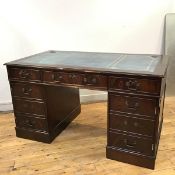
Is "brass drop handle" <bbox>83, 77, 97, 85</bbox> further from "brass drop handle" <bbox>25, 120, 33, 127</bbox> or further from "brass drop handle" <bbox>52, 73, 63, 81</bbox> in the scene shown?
"brass drop handle" <bbox>25, 120, 33, 127</bbox>

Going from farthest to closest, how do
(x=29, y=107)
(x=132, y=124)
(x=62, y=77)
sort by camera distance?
(x=29, y=107) → (x=62, y=77) → (x=132, y=124)

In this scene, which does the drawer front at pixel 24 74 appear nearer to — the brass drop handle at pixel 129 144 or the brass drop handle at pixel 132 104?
the brass drop handle at pixel 132 104

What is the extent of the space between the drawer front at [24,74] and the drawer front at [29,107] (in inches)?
9.4

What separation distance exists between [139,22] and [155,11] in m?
0.24

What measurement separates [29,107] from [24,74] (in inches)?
13.3

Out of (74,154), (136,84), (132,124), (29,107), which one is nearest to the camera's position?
(136,84)

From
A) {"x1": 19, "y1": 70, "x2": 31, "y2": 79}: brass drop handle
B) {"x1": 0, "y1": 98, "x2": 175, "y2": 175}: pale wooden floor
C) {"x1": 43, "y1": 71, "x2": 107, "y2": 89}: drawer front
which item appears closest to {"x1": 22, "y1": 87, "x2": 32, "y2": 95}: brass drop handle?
{"x1": 19, "y1": 70, "x2": 31, "y2": 79}: brass drop handle

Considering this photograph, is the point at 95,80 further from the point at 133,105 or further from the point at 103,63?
the point at 133,105

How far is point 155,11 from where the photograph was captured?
2840 millimetres

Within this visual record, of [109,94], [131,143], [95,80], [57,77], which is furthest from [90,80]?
[131,143]

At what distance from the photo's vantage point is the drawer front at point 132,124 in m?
1.74

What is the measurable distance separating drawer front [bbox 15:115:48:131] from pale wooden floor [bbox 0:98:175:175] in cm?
16

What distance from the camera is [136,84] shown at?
1.66 metres

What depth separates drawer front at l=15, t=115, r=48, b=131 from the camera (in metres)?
2.19
